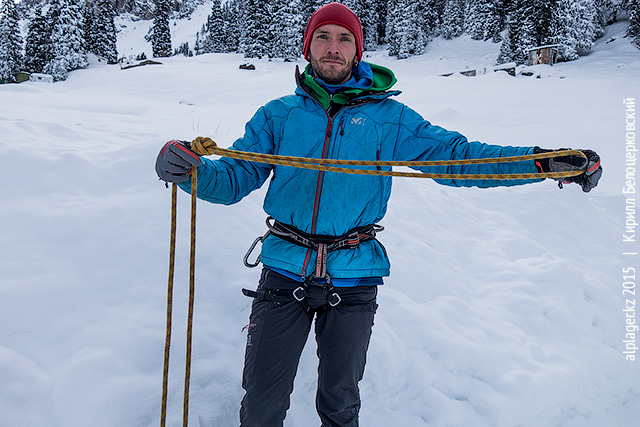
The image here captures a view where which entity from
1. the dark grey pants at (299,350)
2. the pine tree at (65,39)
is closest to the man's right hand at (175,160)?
the dark grey pants at (299,350)

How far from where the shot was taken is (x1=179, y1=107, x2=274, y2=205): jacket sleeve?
6.30ft

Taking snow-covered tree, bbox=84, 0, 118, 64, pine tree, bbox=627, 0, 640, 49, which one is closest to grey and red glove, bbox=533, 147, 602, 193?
pine tree, bbox=627, 0, 640, 49

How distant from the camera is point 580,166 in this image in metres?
1.80

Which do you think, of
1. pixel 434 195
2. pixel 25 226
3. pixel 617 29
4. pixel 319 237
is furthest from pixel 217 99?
→ pixel 617 29

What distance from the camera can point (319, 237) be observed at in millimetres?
2057

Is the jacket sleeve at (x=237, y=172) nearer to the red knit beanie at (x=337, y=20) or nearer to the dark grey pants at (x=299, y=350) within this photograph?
the dark grey pants at (x=299, y=350)

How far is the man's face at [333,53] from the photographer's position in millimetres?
2191

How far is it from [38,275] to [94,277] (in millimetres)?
311

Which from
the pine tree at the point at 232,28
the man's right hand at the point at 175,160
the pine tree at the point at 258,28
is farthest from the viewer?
the pine tree at the point at 232,28

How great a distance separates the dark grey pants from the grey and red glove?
3.51 ft

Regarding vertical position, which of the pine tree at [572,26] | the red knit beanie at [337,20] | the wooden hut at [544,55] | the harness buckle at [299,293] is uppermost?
the pine tree at [572,26]

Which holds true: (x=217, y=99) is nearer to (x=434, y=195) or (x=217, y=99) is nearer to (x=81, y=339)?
(x=434, y=195)

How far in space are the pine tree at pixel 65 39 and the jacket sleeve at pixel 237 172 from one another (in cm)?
3288

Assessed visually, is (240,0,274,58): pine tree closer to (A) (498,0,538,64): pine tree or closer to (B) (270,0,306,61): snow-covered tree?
(B) (270,0,306,61): snow-covered tree
